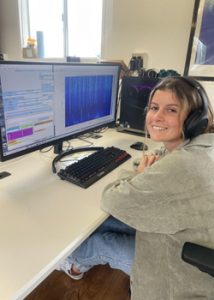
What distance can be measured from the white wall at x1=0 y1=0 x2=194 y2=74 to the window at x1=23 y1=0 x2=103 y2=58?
1.94 ft

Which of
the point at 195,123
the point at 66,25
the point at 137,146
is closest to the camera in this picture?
the point at 195,123

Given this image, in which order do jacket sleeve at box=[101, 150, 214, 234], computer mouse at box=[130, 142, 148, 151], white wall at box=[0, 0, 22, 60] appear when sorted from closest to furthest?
jacket sleeve at box=[101, 150, 214, 234] < computer mouse at box=[130, 142, 148, 151] < white wall at box=[0, 0, 22, 60]

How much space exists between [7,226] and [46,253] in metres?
0.17

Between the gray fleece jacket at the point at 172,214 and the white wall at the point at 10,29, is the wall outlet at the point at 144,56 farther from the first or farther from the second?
the white wall at the point at 10,29

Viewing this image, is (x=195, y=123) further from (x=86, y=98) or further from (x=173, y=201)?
(x=86, y=98)

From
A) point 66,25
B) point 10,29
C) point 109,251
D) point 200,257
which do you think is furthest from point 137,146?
point 10,29

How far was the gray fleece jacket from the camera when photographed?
0.64 m

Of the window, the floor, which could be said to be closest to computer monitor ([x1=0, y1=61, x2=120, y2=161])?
the floor

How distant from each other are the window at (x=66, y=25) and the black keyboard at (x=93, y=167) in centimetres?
182

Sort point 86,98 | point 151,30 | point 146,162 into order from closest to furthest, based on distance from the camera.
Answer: point 146,162
point 86,98
point 151,30

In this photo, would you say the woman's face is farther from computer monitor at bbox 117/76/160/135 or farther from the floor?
the floor

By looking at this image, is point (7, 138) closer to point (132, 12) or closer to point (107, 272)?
point (107, 272)

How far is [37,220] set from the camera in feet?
2.22

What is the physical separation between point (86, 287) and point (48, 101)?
3.27 ft
